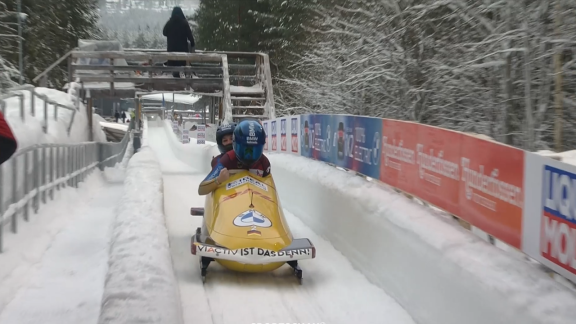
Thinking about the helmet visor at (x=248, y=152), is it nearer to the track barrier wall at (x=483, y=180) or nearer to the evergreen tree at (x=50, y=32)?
the track barrier wall at (x=483, y=180)

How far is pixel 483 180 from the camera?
3727 millimetres

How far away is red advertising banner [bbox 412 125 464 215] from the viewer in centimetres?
417

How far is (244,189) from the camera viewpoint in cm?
515

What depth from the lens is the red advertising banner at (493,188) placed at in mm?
3332

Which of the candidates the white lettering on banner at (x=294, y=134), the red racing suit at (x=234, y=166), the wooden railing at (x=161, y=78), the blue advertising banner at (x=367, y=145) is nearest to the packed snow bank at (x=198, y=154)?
the wooden railing at (x=161, y=78)

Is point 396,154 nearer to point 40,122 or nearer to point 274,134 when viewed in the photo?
point 40,122

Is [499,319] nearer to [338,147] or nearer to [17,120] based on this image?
[338,147]

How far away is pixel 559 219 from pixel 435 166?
1654 mm

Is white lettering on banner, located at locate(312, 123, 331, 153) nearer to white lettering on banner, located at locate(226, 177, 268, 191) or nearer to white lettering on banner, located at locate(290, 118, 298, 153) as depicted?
white lettering on banner, located at locate(290, 118, 298, 153)

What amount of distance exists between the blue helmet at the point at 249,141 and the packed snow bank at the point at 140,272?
968mm

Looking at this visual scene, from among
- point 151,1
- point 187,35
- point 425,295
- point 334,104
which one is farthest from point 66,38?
point 425,295

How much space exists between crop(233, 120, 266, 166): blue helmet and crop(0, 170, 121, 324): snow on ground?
1.56m

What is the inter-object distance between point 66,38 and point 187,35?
10.8 m

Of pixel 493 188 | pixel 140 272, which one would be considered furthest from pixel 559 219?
pixel 140 272
